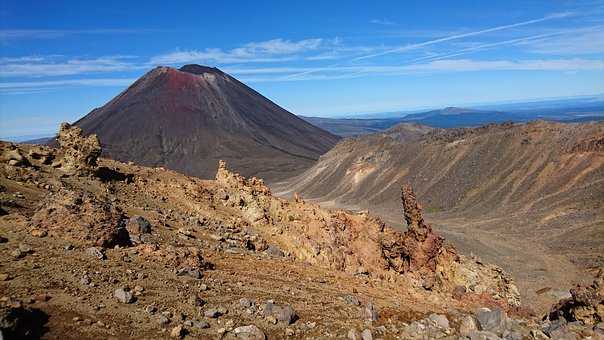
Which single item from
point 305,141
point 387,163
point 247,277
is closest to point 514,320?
point 247,277

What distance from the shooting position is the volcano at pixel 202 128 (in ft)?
407

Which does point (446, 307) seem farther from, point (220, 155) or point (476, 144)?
point (220, 155)

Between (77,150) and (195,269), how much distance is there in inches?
282

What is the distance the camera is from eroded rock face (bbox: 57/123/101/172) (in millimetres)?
15375

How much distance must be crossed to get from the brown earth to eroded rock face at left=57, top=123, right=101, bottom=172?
72.1 ft

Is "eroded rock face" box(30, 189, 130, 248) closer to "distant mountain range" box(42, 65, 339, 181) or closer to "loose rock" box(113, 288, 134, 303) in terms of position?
"loose rock" box(113, 288, 134, 303)

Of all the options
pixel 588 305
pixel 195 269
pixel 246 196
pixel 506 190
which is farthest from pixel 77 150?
pixel 506 190

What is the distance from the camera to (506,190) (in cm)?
5566

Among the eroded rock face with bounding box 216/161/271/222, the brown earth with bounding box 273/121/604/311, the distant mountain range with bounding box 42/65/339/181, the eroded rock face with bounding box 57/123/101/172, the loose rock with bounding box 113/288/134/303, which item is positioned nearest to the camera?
A: the loose rock with bounding box 113/288/134/303

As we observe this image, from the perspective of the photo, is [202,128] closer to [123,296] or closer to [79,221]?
[79,221]

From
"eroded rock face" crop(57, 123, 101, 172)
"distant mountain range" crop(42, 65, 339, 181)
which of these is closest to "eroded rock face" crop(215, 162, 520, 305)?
"eroded rock face" crop(57, 123, 101, 172)

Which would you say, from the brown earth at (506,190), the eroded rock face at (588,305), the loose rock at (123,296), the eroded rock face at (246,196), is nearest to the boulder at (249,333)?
the loose rock at (123,296)

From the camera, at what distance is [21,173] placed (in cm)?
1368

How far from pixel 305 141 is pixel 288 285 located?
150 meters
